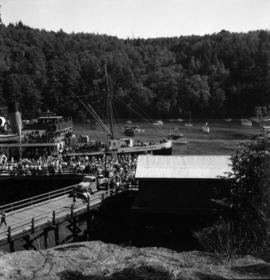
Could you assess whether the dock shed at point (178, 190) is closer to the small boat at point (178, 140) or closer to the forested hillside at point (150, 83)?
the small boat at point (178, 140)

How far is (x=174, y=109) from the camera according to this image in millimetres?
173000

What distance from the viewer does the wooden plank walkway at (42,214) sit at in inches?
1099

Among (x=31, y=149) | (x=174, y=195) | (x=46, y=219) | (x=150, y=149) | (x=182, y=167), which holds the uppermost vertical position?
(x=182, y=167)

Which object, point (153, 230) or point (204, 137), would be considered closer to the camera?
point (153, 230)

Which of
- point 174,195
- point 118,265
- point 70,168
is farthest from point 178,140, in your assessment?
point 118,265

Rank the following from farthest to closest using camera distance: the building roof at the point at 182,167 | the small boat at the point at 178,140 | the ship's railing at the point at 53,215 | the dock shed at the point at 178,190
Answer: the small boat at the point at 178,140 → the building roof at the point at 182,167 → the dock shed at the point at 178,190 → the ship's railing at the point at 53,215

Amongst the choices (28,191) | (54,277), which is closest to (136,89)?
(28,191)

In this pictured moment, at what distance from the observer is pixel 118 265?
1445cm

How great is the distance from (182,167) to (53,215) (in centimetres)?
920

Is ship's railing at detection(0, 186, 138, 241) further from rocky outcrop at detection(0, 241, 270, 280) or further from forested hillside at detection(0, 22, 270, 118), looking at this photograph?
forested hillside at detection(0, 22, 270, 118)

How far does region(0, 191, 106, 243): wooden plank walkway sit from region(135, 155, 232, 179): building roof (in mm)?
3537

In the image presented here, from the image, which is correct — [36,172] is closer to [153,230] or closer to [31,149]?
[153,230]

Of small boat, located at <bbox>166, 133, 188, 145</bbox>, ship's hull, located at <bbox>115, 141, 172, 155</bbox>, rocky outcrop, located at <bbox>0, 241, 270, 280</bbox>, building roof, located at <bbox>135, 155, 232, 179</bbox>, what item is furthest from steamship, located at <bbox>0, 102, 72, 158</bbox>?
rocky outcrop, located at <bbox>0, 241, 270, 280</bbox>

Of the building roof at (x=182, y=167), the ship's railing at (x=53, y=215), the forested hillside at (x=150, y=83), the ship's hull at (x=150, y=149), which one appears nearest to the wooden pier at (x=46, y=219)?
the ship's railing at (x=53, y=215)
